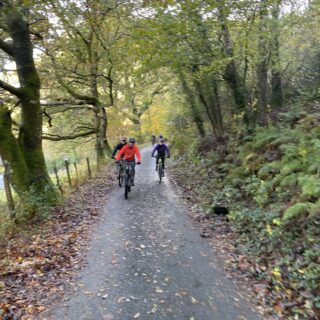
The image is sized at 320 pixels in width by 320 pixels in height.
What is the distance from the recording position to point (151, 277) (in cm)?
659

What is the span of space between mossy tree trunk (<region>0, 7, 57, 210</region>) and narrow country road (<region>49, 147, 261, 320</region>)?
255 centimetres

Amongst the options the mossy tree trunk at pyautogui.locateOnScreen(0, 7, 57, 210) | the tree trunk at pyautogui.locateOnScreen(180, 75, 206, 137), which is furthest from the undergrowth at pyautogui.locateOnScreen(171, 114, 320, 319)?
the tree trunk at pyautogui.locateOnScreen(180, 75, 206, 137)

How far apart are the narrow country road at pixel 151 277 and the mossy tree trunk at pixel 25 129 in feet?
8.37

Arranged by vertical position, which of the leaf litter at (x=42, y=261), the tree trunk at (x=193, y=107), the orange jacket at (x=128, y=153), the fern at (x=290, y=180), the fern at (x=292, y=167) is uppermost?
the tree trunk at (x=193, y=107)

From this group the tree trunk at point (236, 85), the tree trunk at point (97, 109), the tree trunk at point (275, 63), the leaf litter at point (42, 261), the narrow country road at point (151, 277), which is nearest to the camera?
the narrow country road at point (151, 277)

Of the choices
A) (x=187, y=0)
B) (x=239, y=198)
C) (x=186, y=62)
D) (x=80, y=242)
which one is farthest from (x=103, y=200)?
(x=187, y=0)

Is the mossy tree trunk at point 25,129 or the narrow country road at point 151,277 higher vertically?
the mossy tree trunk at point 25,129

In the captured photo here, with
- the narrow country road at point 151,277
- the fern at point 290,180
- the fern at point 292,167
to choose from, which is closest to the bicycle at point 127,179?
the narrow country road at point 151,277

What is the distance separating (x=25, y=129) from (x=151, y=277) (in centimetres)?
706

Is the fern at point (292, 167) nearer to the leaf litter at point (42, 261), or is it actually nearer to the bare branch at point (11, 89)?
the leaf litter at point (42, 261)

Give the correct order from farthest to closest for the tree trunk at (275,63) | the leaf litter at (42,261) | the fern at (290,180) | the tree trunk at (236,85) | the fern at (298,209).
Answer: the tree trunk at (236,85)
the tree trunk at (275,63)
the fern at (290,180)
the fern at (298,209)
the leaf litter at (42,261)

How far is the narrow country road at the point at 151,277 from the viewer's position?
217 inches

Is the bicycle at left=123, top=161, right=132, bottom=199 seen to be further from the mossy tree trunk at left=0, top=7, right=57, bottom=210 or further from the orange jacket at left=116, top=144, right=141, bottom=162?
the mossy tree trunk at left=0, top=7, right=57, bottom=210

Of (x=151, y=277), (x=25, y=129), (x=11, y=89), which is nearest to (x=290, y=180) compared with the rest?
(x=151, y=277)
